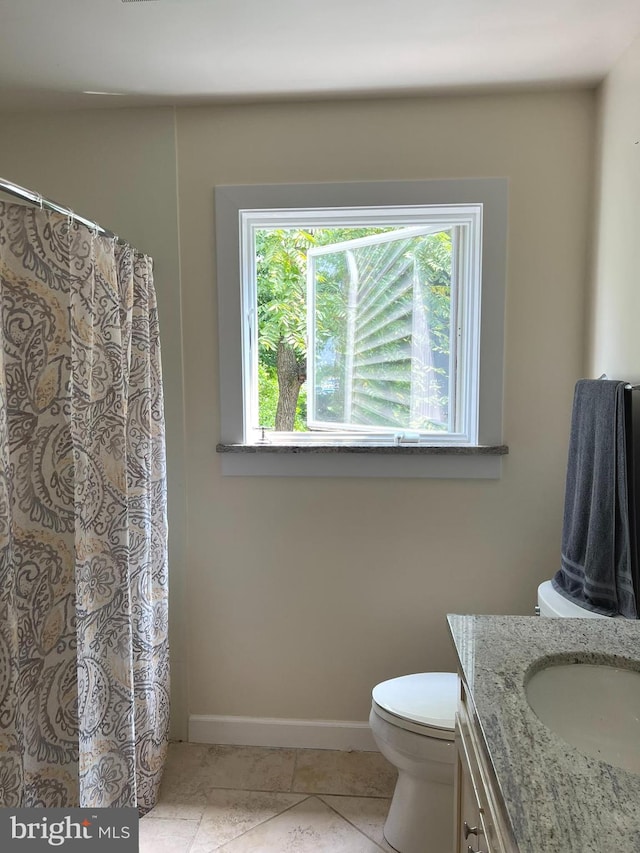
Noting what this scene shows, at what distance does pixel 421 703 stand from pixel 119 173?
6.28 feet

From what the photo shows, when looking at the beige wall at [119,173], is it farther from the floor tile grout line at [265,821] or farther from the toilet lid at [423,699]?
the floor tile grout line at [265,821]

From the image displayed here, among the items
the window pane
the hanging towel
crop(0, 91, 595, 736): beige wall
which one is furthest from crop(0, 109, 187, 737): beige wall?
the hanging towel

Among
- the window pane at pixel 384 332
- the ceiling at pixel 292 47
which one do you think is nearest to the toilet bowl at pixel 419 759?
the window pane at pixel 384 332

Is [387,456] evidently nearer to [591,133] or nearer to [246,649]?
[246,649]

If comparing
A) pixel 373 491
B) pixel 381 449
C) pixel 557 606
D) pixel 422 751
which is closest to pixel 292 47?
pixel 381 449

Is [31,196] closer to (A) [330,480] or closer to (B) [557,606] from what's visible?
(A) [330,480]

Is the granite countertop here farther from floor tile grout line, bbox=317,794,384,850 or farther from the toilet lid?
floor tile grout line, bbox=317,794,384,850

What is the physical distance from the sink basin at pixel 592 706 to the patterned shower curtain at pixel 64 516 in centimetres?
99

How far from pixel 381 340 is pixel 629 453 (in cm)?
89

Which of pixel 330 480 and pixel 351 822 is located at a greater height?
pixel 330 480

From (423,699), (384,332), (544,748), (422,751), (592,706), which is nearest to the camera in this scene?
(544,748)

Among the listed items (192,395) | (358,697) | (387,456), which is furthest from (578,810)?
(192,395)

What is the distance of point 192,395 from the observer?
1.98 meters

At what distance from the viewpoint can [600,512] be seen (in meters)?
1.46
